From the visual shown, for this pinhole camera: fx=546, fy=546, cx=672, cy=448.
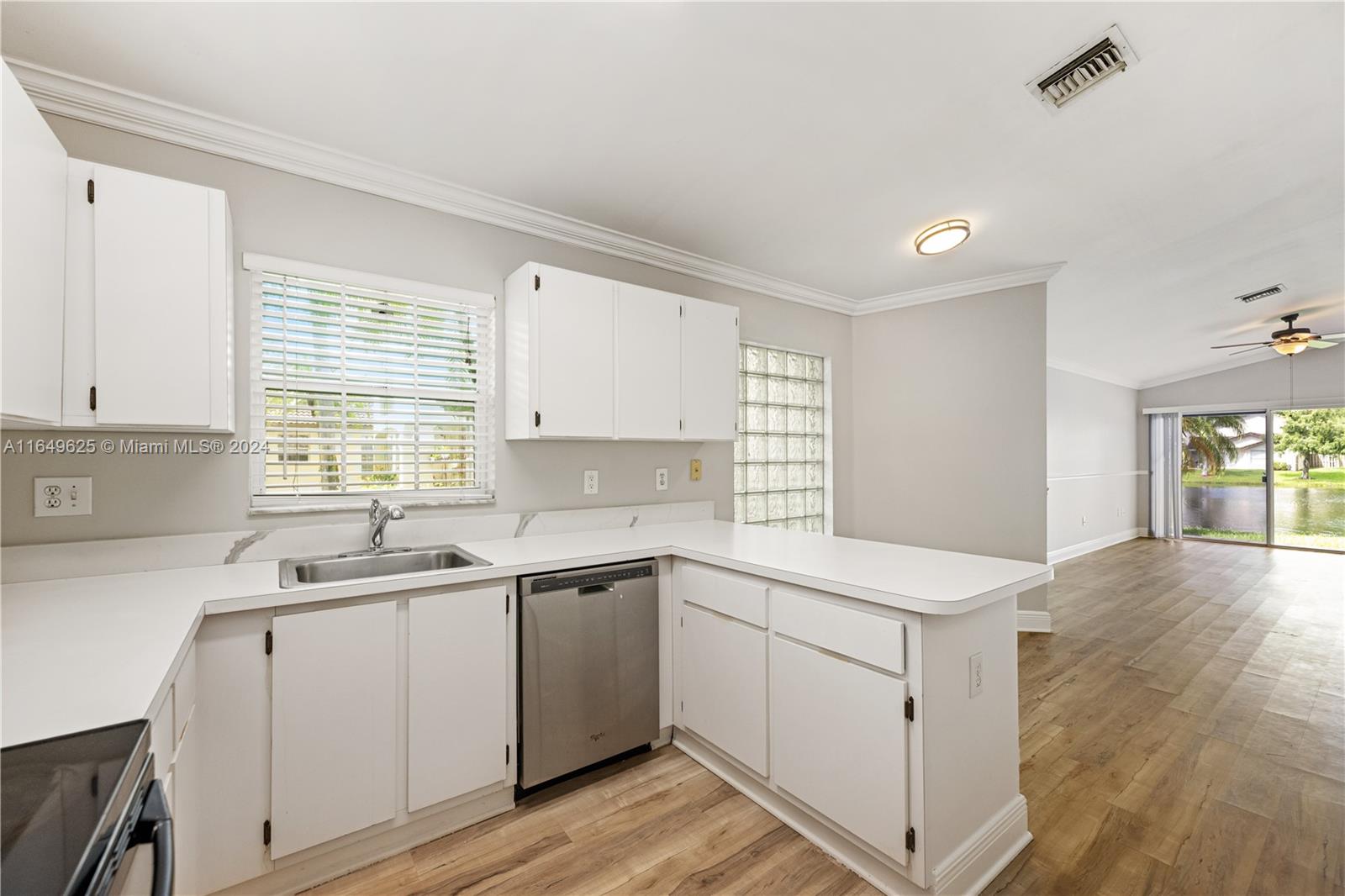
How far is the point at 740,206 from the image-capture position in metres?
2.69

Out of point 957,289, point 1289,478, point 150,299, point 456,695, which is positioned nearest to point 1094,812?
point 456,695

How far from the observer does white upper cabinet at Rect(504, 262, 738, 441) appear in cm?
241

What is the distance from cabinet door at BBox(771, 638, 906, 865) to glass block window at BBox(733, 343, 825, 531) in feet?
5.93

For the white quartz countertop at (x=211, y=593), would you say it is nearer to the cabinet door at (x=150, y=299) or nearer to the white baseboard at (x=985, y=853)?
the cabinet door at (x=150, y=299)

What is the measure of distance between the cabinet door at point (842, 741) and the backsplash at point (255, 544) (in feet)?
4.22

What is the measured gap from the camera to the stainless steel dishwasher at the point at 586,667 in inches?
79.1

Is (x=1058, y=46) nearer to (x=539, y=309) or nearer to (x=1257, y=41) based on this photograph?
(x=1257, y=41)

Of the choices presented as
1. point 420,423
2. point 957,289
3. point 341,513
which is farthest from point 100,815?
point 957,289

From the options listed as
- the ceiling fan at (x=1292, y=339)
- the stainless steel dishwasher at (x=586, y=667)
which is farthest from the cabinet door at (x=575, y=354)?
the ceiling fan at (x=1292, y=339)

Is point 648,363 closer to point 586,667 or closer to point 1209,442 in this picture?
point 586,667

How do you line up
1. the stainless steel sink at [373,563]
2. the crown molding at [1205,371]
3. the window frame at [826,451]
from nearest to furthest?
the stainless steel sink at [373,563] → the window frame at [826,451] → the crown molding at [1205,371]

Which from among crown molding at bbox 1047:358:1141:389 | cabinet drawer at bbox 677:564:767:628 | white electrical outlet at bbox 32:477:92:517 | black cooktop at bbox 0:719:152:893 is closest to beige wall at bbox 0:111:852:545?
white electrical outlet at bbox 32:477:92:517

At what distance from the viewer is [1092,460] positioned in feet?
23.7

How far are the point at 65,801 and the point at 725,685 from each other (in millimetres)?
1837
